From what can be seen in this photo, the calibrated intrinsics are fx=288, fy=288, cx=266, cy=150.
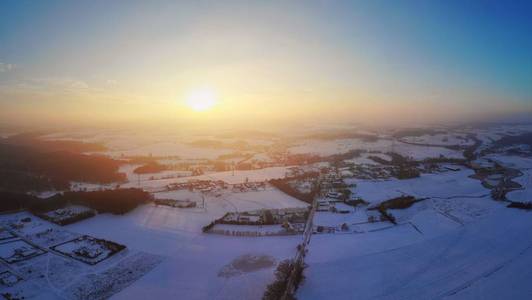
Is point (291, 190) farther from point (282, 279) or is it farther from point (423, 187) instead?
point (282, 279)

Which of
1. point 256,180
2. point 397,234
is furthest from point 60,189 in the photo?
point 397,234

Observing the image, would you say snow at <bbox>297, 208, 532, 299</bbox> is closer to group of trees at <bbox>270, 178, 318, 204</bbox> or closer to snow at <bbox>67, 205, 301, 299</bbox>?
snow at <bbox>67, 205, 301, 299</bbox>

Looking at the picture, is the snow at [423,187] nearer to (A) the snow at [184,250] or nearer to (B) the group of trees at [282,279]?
(A) the snow at [184,250]

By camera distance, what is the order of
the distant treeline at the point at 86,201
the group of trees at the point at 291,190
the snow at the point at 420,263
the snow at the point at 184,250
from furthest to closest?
the group of trees at the point at 291,190 → the distant treeline at the point at 86,201 → the snow at the point at 184,250 → the snow at the point at 420,263

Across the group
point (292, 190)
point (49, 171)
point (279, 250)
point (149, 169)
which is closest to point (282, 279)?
point (279, 250)

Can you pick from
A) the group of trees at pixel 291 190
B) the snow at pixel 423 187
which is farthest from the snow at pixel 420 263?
the group of trees at pixel 291 190

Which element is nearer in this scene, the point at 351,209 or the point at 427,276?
the point at 427,276

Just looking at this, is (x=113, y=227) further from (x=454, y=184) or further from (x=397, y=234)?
(x=454, y=184)

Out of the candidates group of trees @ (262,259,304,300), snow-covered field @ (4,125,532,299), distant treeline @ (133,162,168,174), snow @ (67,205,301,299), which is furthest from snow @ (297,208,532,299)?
distant treeline @ (133,162,168,174)
